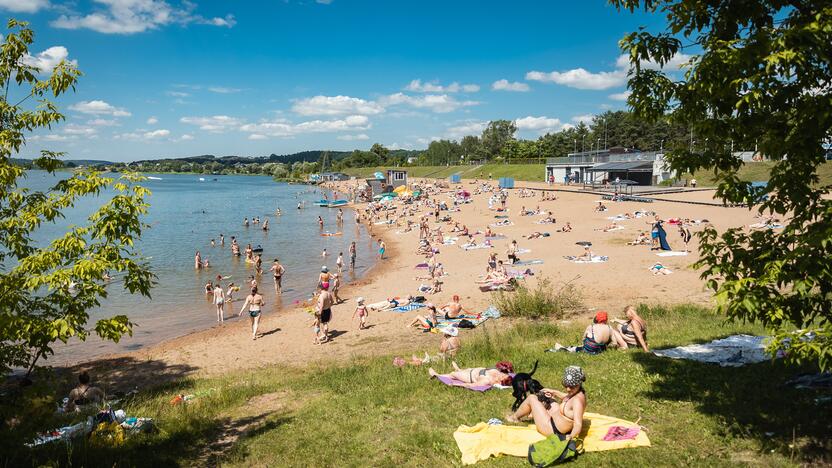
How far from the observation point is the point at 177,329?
18.8 metres

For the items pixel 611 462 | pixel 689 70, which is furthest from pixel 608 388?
pixel 689 70

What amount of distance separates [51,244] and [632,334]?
9705 millimetres

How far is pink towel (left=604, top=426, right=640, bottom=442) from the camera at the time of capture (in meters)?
6.33

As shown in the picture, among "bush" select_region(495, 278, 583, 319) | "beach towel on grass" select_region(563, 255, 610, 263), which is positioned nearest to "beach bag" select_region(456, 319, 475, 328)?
"bush" select_region(495, 278, 583, 319)

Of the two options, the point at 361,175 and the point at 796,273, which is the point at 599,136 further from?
the point at 796,273

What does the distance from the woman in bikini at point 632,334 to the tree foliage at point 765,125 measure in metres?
4.69

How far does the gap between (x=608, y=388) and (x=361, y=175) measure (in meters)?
144

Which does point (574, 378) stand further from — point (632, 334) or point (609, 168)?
point (609, 168)

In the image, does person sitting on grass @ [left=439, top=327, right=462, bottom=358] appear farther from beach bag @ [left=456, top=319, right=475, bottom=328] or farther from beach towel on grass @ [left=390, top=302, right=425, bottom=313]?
beach towel on grass @ [left=390, top=302, right=425, bottom=313]

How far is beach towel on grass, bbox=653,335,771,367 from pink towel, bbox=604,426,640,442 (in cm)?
318

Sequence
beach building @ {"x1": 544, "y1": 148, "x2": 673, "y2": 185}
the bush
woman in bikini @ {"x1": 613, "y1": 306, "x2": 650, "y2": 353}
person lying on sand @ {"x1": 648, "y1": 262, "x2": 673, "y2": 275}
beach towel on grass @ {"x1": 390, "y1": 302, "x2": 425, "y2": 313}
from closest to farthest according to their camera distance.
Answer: woman in bikini @ {"x1": 613, "y1": 306, "x2": 650, "y2": 353} → the bush → beach towel on grass @ {"x1": 390, "y1": 302, "x2": 425, "y2": 313} → person lying on sand @ {"x1": 648, "y1": 262, "x2": 673, "y2": 275} → beach building @ {"x1": 544, "y1": 148, "x2": 673, "y2": 185}

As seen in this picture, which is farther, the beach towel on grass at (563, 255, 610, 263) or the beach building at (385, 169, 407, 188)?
the beach building at (385, 169, 407, 188)

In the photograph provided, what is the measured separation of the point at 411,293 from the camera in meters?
21.0

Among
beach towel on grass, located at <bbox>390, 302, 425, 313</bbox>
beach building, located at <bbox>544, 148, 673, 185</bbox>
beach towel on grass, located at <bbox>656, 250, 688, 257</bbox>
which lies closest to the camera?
beach towel on grass, located at <bbox>390, 302, 425, 313</bbox>
